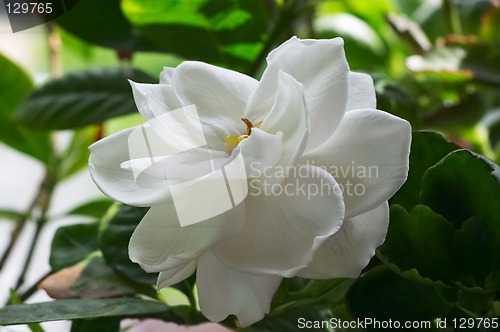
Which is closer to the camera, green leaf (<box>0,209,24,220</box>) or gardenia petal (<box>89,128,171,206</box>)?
gardenia petal (<box>89,128,171,206</box>)

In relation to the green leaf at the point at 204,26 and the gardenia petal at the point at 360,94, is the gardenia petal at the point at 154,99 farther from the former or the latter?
the green leaf at the point at 204,26

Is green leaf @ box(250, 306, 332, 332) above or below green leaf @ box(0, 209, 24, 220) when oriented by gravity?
above

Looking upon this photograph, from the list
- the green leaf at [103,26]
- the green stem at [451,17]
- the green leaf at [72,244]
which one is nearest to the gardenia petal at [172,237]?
the green leaf at [72,244]

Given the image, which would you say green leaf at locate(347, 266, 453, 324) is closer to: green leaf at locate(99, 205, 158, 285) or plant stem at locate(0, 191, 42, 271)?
green leaf at locate(99, 205, 158, 285)

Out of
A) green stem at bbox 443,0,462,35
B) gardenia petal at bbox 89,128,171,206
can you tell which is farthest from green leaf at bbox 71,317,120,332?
green stem at bbox 443,0,462,35

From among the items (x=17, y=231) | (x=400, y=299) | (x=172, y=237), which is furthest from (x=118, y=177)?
(x=17, y=231)

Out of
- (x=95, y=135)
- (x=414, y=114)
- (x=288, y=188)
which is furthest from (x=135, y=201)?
(x=95, y=135)
